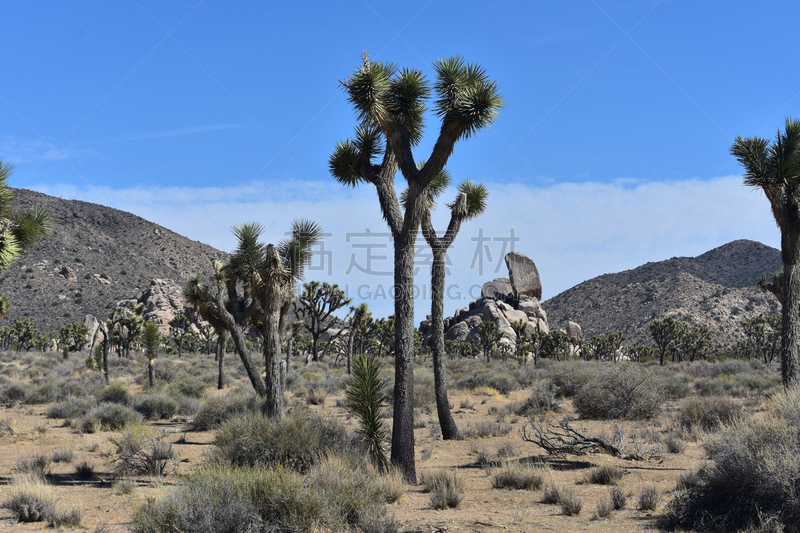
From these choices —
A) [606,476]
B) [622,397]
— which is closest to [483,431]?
[622,397]

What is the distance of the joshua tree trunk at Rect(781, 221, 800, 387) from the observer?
12.9 metres

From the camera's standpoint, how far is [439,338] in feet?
51.0

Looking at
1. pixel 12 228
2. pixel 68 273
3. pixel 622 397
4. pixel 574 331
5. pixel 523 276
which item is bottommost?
pixel 622 397

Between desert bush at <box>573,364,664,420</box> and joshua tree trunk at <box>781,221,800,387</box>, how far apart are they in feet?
16.6

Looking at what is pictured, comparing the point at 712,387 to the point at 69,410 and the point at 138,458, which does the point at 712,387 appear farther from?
the point at 69,410

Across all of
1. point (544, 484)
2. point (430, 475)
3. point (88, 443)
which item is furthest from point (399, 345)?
point (88, 443)

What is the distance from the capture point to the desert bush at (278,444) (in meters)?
9.12

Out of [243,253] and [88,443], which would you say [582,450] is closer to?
[243,253]

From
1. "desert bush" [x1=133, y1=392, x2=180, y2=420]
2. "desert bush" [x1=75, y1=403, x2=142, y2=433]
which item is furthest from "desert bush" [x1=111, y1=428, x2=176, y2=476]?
"desert bush" [x1=133, y1=392, x2=180, y2=420]

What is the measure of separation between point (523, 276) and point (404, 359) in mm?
77263

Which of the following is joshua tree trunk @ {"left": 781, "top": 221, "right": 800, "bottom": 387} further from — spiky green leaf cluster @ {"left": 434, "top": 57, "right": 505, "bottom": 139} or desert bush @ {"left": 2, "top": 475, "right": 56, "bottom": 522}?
desert bush @ {"left": 2, "top": 475, "right": 56, "bottom": 522}

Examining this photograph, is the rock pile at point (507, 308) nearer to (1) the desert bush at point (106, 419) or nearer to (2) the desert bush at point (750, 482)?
(1) the desert bush at point (106, 419)

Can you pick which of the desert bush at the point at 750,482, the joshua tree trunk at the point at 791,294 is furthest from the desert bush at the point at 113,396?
the joshua tree trunk at the point at 791,294

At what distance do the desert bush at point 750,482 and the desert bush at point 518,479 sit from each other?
9.51 ft
